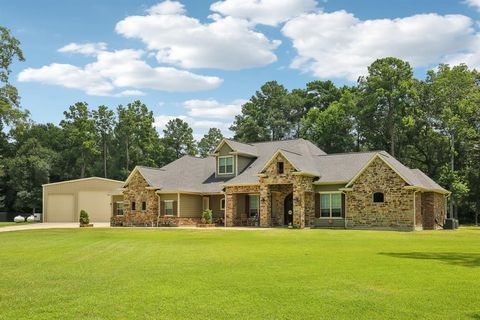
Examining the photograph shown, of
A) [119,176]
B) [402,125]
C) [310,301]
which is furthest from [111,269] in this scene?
[119,176]

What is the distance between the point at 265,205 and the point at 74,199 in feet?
Answer: 87.4

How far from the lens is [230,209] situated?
135 feet

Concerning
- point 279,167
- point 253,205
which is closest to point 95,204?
point 253,205

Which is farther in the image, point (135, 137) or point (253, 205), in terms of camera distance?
point (135, 137)

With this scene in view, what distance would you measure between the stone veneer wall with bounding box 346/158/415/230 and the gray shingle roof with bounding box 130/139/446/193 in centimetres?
73

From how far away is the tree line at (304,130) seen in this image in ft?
175

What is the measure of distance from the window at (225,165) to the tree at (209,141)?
33.7 meters

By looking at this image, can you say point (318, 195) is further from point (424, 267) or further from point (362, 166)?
point (424, 267)

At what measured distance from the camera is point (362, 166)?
125 feet

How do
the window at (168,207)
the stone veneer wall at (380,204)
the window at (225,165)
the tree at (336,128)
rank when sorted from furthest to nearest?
1. the tree at (336,128)
2. the window at (225,165)
3. the window at (168,207)
4. the stone veneer wall at (380,204)

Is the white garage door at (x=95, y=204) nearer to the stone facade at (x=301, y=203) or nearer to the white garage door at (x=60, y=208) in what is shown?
the white garage door at (x=60, y=208)

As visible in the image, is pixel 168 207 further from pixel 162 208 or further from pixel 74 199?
pixel 74 199

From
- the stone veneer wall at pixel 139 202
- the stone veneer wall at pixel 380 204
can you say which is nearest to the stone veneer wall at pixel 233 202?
the stone veneer wall at pixel 139 202

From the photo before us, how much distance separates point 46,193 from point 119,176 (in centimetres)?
1842
